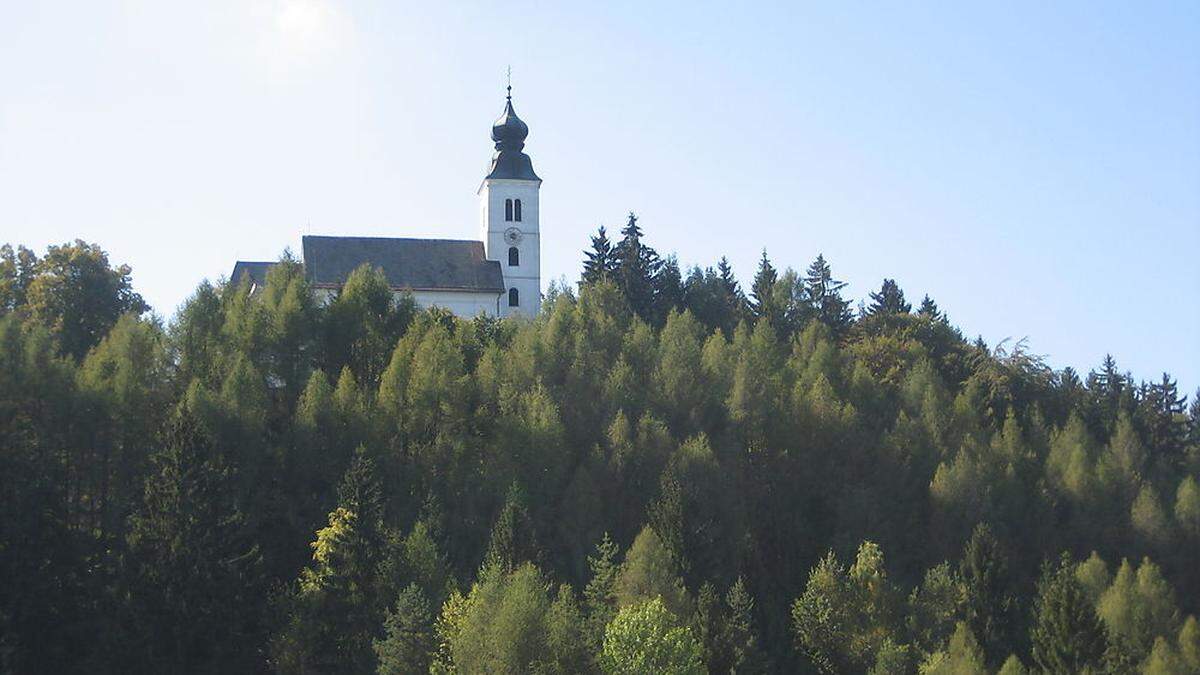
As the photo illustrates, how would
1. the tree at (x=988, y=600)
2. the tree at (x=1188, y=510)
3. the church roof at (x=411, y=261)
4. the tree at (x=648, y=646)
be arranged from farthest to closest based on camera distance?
the church roof at (x=411, y=261), the tree at (x=1188, y=510), the tree at (x=988, y=600), the tree at (x=648, y=646)

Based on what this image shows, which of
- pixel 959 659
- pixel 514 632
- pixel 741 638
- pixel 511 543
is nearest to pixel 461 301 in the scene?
pixel 511 543

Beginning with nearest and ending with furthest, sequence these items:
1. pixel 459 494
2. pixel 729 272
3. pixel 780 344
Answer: pixel 459 494, pixel 780 344, pixel 729 272

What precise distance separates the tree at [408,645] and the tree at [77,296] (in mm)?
24891

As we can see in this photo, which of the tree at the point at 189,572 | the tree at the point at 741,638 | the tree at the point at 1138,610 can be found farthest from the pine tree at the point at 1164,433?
the tree at the point at 189,572

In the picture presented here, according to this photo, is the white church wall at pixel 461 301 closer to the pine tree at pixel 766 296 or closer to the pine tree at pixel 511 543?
the pine tree at pixel 766 296

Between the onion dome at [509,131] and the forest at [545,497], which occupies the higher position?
the onion dome at [509,131]

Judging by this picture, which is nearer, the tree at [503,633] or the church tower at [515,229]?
the tree at [503,633]

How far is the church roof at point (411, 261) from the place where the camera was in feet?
276

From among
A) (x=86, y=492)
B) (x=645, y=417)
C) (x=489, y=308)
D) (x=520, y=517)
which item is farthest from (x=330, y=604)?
(x=489, y=308)

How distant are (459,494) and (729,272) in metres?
31.7

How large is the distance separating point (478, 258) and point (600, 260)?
10.8 meters

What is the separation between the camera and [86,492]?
2056 inches

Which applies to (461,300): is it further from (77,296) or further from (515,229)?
(77,296)

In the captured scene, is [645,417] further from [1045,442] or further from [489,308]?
[489,308]
